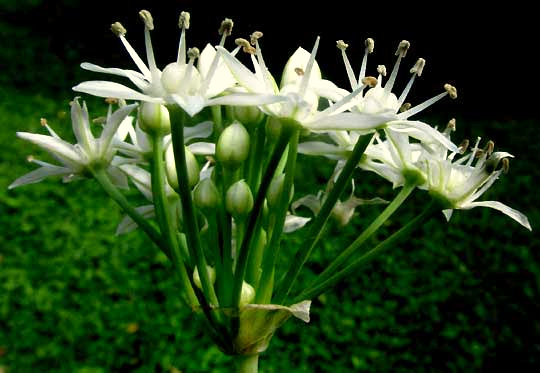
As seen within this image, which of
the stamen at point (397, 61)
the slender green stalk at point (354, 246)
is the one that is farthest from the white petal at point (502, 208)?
the stamen at point (397, 61)

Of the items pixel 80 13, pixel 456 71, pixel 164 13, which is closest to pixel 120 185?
pixel 456 71

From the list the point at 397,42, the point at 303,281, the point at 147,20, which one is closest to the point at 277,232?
the point at 147,20

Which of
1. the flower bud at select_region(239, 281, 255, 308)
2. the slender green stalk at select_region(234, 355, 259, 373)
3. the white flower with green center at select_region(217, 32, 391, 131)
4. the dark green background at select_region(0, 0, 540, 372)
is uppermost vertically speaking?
the white flower with green center at select_region(217, 32, 391, 131)

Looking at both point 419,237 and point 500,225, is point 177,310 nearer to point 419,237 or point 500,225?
point 419,237

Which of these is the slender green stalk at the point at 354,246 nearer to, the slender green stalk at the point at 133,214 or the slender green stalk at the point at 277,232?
the slender green stalk at the point at 277,232

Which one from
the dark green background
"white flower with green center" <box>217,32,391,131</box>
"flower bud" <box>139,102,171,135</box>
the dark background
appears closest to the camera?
"white flower with green center" <box>217,32,391,131</box>

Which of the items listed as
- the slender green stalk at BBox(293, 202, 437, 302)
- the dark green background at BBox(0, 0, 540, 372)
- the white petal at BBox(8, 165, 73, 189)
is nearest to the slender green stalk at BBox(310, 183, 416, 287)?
the slender green stalk at BBox(293, 202, 437, 302)

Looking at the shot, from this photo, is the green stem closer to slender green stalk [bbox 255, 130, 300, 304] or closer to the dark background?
slender green stalk [bbox 255, 130, 300, 304]

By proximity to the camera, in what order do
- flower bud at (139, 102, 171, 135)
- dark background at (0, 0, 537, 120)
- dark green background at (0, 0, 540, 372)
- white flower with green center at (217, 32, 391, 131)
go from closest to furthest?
white flower with green center at (217, 32, 391, 131), flower bud at (139, 102, 171, 135), dark green background at (0, 0, 540, 372), dark background at (0, 0, 537, 120)
